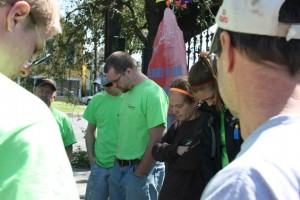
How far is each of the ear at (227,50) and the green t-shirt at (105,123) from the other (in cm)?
412

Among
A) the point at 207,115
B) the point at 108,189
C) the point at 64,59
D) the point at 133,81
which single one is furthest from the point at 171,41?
the point at 64,59

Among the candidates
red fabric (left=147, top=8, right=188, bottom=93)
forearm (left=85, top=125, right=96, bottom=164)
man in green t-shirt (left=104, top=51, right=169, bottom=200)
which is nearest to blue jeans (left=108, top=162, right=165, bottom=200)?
man in green t-shirt (left=104, top=51, right=169, bottom=200)

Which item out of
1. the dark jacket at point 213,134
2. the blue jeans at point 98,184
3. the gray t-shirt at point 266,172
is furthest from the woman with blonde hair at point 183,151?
the gray t-shirt at point 266,172

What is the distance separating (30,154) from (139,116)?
371 centimetres

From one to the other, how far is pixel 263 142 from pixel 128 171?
3831 mm

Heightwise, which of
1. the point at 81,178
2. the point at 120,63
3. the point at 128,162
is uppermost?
the point at 120,63

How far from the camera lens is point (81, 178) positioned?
9.78 metres

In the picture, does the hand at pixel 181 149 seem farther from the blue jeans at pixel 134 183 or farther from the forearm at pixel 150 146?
the blue jeans at pixel 134 183

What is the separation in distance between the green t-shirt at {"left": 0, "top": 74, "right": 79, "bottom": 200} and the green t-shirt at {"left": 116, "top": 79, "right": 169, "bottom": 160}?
3517 millimetres

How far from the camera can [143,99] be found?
4.76 m

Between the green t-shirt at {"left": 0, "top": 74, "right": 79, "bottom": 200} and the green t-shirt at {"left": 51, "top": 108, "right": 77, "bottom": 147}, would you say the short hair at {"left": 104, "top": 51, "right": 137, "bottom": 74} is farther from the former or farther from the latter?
the green t-shirt at {"left": 0, "top": 74, "right": 79, "bottom": 200}

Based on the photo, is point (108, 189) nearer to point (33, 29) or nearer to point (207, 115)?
point (207, 115)

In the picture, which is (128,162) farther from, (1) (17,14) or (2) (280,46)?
(2) (280,46)

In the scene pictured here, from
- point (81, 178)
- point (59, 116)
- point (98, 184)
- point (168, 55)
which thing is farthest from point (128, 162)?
point (81, 178)
